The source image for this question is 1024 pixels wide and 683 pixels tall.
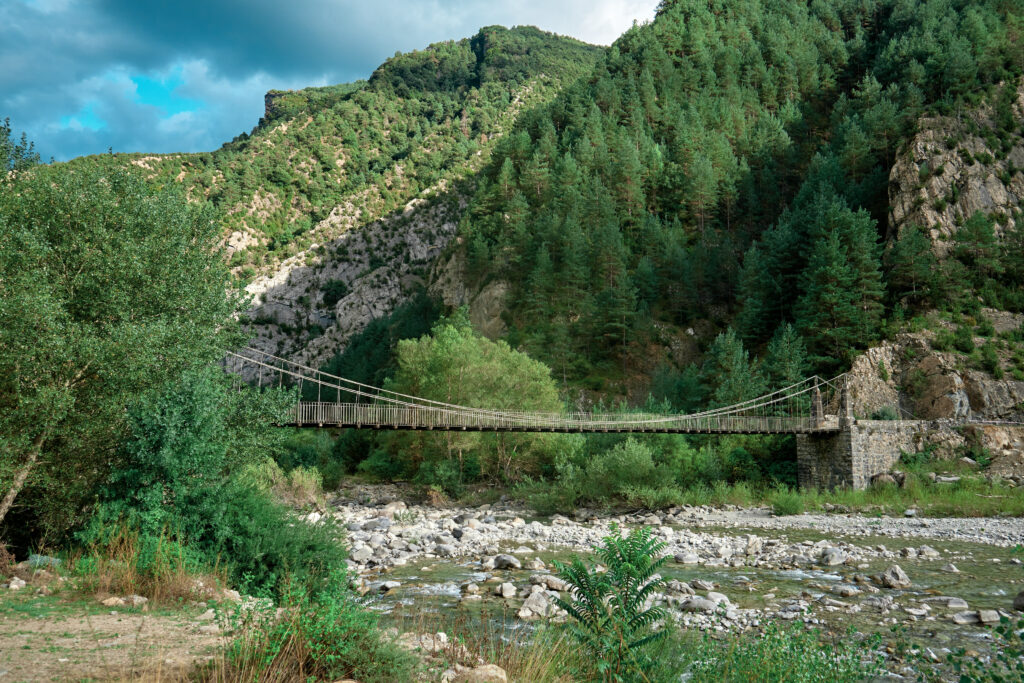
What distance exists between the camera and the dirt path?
3588 millimetres

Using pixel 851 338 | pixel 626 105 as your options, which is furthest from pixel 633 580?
pixel 626 105

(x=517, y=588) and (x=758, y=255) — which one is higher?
(x=758, y=255)

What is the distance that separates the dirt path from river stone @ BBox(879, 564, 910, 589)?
32.2 ft

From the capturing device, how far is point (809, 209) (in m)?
33.1

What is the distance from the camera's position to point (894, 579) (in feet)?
32.5

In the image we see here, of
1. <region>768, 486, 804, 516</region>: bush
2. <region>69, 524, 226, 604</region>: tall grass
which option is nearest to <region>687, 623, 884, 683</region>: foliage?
<region>69, 524, 226, 604</region>: tall grass

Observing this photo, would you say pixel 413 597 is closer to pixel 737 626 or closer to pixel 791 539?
pixel 737 626

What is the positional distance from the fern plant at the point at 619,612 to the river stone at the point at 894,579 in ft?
24.4

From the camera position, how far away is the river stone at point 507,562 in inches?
474

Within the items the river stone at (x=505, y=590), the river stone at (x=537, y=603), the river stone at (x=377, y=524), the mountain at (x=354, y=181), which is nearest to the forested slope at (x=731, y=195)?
the river stone at (x=377, y=524)

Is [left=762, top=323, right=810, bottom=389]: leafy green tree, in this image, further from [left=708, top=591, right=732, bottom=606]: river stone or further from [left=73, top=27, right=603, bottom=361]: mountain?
[left=73, top=27, right=603, bottom=361]: mountain

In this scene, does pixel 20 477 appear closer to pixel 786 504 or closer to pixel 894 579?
pixel 894 579

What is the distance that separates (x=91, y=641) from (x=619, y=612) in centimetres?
358

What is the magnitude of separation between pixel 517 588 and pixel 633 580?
633 centimetres
